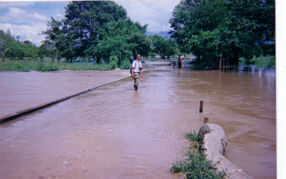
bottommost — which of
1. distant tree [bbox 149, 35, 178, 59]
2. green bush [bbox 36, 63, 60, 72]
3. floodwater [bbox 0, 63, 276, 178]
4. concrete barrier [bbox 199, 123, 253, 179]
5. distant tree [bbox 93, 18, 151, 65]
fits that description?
floodwater [bbox 0, 63, 276, 178]

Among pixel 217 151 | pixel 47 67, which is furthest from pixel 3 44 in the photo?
pixel 217 151

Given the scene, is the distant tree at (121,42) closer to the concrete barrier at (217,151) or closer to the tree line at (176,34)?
the tree line at (176,34)

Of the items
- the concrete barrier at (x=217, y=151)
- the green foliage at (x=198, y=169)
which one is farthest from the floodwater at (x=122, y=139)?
the concrete barrier at (x=217, y=151)

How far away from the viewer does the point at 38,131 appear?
576 cm

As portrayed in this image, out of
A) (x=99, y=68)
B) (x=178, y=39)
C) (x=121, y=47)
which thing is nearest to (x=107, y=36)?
(x=121, y=47)

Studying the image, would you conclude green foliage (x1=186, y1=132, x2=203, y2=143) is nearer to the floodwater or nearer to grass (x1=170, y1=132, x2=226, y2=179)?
the floodwater

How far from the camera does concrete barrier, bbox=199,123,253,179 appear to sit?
306 centimetres

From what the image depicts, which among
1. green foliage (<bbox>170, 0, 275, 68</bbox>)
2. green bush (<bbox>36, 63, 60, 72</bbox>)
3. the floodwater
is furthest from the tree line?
green bush (<bbox>36, 63, 60, 72</bbox>)

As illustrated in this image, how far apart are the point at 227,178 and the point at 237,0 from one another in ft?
81.0

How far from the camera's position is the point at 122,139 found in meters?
5.09

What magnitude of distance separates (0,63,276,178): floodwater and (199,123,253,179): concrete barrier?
1.44 feet

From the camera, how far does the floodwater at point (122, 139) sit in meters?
3.78

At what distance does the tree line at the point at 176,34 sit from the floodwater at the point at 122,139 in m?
5.67

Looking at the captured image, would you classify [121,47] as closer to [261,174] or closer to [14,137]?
[14,137]
